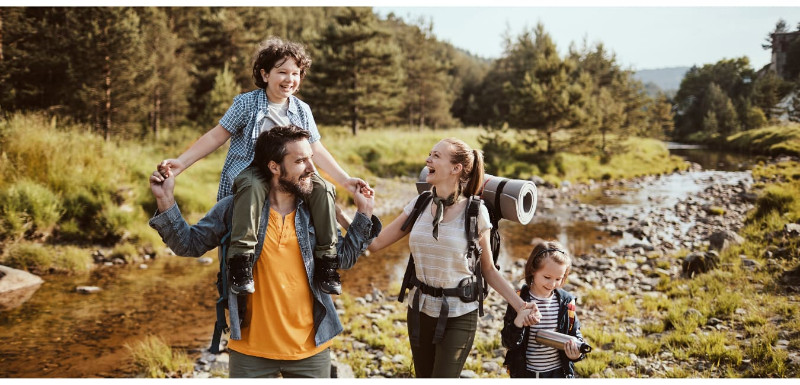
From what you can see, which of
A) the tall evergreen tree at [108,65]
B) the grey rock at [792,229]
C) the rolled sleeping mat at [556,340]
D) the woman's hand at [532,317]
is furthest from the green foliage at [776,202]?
the tall evergreen tree at [108,65]

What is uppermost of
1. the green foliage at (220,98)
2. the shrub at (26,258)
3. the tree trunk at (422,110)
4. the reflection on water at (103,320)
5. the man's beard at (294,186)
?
the tree trunk at (422,110)

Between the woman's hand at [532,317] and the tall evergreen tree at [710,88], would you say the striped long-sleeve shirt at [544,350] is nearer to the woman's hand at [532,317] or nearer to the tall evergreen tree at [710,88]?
the woman's hand at [532,317]

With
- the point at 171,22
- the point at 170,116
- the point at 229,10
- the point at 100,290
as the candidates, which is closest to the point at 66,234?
the point at 100,290

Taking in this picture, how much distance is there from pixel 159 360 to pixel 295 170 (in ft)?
17.3

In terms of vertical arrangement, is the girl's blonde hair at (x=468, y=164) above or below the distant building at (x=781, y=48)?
below

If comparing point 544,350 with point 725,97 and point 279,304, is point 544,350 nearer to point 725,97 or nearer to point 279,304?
point 279,304

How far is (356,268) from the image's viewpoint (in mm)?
11594

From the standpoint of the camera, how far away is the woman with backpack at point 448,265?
124 inches

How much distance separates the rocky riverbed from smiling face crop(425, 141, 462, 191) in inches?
137

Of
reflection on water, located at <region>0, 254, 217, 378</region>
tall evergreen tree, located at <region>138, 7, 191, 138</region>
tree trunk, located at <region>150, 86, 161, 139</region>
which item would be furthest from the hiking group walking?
tree trunk, located at <region>150, 86, 161, 139</region>

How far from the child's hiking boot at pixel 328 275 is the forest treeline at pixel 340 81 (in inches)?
530

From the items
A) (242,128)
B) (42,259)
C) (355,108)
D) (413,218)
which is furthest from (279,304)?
(355,108)

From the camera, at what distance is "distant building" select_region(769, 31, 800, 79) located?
9.89m

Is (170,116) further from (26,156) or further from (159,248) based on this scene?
(159,248)
